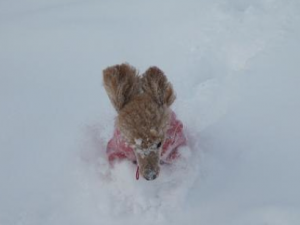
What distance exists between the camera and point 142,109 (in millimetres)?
2830

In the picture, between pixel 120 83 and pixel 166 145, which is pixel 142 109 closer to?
pixel 120 83

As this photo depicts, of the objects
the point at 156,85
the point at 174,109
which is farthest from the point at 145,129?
the point at 174,109

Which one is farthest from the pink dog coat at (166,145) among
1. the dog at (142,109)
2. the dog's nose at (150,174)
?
the dog's nose at (150,174)

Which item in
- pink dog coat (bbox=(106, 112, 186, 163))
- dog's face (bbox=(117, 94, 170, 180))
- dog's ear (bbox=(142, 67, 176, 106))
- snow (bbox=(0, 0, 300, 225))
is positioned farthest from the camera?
snow (bbox=(0, 0, 300, 225))

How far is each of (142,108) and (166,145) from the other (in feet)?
1.43

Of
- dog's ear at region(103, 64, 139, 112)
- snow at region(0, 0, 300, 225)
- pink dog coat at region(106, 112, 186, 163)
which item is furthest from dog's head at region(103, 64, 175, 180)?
snow at region(0, 0, 300, 225)

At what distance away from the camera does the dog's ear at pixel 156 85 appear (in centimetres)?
287

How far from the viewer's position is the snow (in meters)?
3.25

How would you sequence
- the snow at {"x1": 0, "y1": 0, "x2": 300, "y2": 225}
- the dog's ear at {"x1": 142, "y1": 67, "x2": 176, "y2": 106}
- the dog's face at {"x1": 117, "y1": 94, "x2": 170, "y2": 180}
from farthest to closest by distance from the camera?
the snow at {"x1": 0, "y1": 0, "x2": 300, "y2": 225} < the dog's ear at {"x1": 142, "y1": 67, "x2": 176, "y2": 106} < the dog's face at {"x1": 117, "y1": 94, "x2": 170, "y2": 180}

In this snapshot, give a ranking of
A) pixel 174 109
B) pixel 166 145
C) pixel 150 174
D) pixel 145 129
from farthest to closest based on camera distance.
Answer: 1. pixel 174 109
2. pixel 166 145
3. pixel 150 174
4. pixel 145 129

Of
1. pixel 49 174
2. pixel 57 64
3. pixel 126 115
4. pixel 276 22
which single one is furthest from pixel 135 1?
pixel 126 115

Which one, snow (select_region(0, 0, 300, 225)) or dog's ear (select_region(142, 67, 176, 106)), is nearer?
dog's ear (select_region(142, 67, 176, 106))

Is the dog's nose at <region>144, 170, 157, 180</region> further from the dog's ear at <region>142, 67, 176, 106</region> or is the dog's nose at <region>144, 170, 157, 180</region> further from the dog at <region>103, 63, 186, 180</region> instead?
the dog's ear at <region>142, 67, 176, 106</region>

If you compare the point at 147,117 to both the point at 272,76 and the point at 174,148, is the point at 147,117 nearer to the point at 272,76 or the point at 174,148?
the point at 174,148
